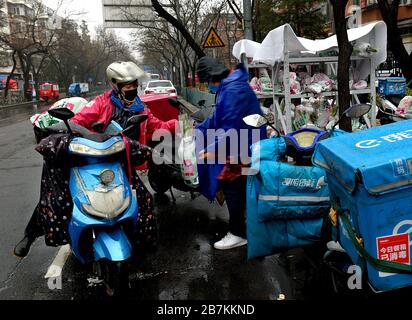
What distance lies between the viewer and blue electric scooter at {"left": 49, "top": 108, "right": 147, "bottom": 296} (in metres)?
2.79

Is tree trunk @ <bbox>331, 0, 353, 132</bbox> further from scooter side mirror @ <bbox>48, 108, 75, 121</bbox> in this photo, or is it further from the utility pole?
the utility pole

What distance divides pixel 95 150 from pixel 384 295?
196 centimetres

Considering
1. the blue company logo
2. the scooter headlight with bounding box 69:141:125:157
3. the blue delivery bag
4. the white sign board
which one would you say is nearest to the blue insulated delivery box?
the blue company logo

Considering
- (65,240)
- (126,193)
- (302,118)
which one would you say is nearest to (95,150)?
(126,193)

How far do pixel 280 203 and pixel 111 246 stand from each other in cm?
116

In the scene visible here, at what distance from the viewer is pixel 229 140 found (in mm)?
3662

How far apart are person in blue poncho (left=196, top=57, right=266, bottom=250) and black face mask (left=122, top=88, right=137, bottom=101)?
2.13ft

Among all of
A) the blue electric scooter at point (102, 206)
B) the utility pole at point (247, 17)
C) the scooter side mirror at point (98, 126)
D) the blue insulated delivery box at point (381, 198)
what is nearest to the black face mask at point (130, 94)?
the scooter side mirror at point (98, 126)

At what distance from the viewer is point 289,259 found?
369 cm

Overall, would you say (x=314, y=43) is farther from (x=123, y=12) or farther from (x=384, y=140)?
(x=123, y=12)

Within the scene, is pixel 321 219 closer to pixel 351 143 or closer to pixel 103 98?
pixel 351 143

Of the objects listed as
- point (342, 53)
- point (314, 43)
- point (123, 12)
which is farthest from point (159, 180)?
point (123, 12)

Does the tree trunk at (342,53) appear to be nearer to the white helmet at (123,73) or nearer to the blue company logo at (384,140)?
the white helmet at (123,73)

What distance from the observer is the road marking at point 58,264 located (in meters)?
3.57
